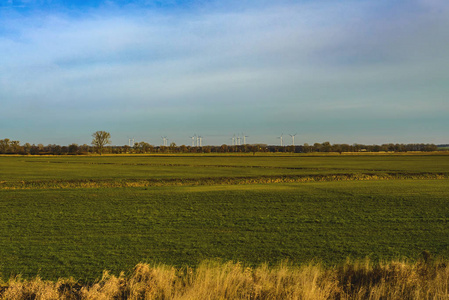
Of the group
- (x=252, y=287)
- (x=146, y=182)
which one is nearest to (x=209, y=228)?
(x=252, y=287)

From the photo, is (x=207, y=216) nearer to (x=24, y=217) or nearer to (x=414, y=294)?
(x=24, y=217)

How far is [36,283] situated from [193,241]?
23.2 feet

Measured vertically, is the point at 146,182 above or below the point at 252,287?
below

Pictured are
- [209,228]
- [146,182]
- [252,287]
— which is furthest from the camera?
[146,182]

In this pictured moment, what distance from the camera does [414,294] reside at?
7.03 metres

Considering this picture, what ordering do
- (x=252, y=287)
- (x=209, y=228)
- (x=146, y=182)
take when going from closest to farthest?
(x=252, y=287), (x=209, y=228), (x=146, y=182)

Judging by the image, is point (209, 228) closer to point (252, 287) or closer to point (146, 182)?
point (252, 287)

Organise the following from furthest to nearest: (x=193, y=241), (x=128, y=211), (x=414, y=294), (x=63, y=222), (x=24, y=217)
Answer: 1. (x=128, y=211)
2. (x=24, y=217)
3. (x=63, y=222)
4. (x=193, y=241)
5. (x=414, y=294)

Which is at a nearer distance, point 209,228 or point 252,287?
point 252,287

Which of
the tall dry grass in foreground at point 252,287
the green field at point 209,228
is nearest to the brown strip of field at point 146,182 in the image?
the green field at point 209,228

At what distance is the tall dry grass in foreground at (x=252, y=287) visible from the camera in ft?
22.8

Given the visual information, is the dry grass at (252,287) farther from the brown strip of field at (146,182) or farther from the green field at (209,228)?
the brown strip of field at (146,182)

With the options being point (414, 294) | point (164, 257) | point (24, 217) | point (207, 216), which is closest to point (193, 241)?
point (164, 257)

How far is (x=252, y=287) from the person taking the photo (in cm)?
720
